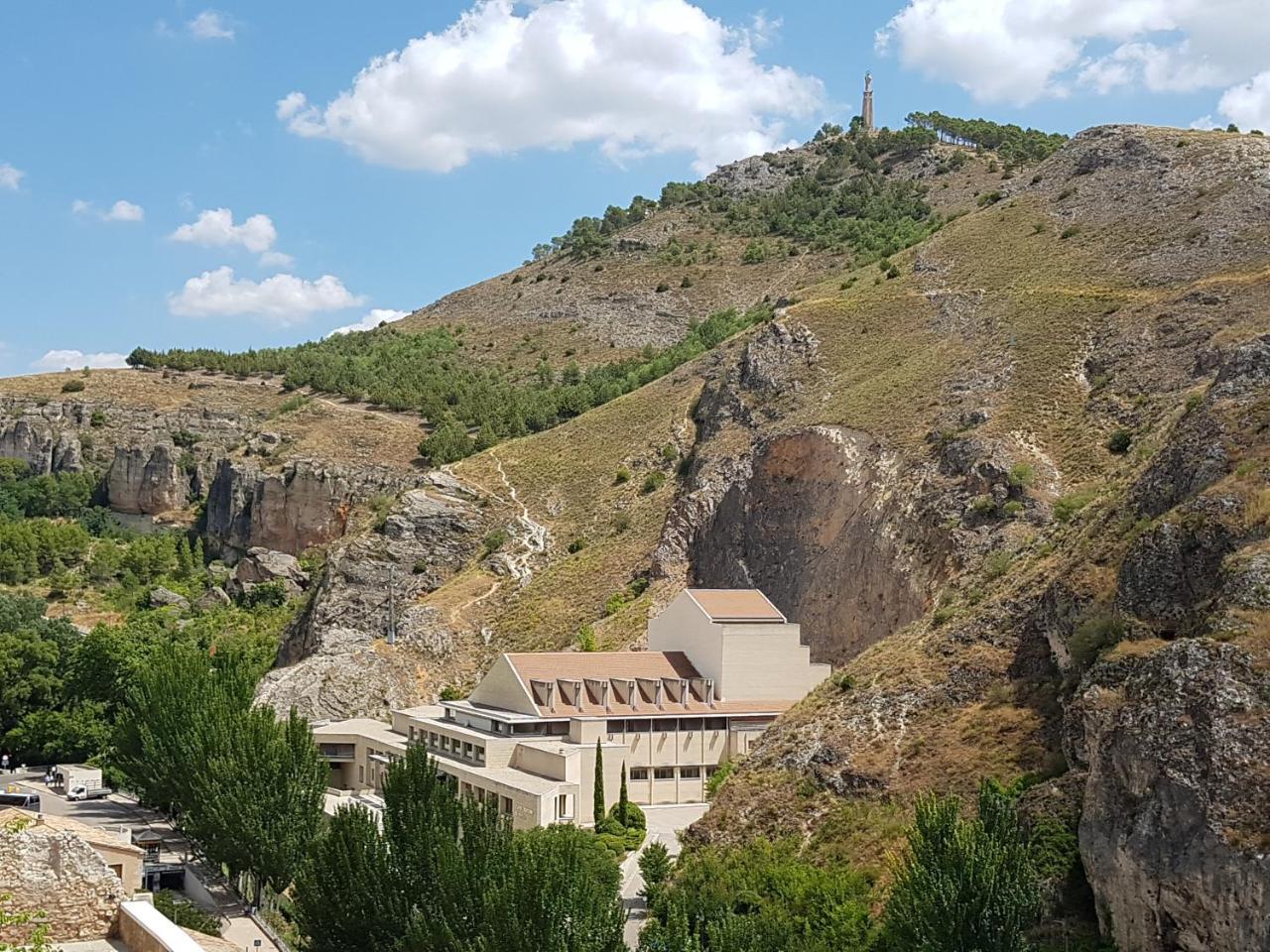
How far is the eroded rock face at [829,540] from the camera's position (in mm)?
55375

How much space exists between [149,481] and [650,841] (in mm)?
76667

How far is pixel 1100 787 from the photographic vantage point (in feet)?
87.2

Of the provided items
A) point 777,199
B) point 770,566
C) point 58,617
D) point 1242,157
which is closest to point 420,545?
point 770,566

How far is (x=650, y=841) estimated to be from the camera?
4322 centimetres

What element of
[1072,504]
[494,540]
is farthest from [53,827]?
[494,540]

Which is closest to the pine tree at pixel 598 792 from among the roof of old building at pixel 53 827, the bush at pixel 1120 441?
the roof of old building at pixel 53 827

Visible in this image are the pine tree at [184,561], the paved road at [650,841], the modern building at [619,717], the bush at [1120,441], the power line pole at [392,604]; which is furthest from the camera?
the pine tree at [184,561]

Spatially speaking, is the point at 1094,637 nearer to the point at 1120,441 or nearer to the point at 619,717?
the point at 619,717

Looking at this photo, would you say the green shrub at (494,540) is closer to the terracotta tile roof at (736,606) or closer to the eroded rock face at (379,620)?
the eroded rock face at (379,620)

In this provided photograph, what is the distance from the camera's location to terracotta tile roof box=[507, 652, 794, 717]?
5009 centimetres

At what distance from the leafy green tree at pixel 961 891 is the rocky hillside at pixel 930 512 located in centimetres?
172

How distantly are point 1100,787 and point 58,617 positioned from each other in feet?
255

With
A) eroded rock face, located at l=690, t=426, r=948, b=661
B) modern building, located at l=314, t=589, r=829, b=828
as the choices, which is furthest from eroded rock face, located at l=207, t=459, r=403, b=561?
modern building, located at l=314, t=589, r=829, b=828

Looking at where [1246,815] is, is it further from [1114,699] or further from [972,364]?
[972,364]
